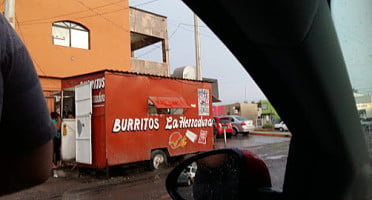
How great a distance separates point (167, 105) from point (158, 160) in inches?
65.9

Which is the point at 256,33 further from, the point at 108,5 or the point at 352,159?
the point at 108,5

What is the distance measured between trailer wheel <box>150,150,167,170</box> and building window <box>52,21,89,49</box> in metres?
8.22

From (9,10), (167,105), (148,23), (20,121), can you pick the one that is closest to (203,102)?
(167,105)

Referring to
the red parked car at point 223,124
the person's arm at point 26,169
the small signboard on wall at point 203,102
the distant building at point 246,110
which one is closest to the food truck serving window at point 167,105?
the small signboard on wall at point 203,102

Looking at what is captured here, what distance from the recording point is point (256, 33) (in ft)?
2.49

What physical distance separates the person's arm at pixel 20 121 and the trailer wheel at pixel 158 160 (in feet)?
26.1

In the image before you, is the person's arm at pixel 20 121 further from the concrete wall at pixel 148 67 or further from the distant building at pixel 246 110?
the distant building at pixel 246 110

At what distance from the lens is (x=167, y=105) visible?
8875 mm

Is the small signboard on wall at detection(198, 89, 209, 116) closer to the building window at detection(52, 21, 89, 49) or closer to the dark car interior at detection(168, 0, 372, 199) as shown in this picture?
the building window at detection(52, 21, 89, 49)

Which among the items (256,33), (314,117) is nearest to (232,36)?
(256,33)

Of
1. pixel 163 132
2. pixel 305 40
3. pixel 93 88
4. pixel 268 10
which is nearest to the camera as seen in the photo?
pixel 268 10

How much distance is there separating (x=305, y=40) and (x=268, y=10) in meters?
0.17

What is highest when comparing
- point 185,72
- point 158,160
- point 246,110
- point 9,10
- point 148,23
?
point 148,23

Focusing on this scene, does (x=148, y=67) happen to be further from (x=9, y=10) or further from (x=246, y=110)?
(x=246, y=110)
